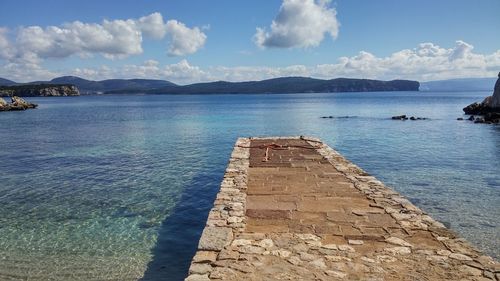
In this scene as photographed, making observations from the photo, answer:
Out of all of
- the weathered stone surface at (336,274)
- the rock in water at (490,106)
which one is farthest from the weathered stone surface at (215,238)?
the rock in water at (490,106)

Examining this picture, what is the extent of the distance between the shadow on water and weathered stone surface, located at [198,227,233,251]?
1.64 meters

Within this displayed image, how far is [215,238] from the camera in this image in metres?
7.85

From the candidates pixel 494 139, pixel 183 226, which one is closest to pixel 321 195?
pixel 183 226

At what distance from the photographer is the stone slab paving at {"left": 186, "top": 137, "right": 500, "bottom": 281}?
6484 millimetres

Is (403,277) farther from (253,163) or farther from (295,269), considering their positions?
(253,163)

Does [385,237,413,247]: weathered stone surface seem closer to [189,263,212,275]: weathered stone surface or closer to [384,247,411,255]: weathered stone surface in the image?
[384,247,411,255]: weathered stone surface

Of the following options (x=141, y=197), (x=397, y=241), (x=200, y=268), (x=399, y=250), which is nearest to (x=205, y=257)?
(x=200, y=268)

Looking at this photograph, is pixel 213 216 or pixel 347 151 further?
pixel 347 151

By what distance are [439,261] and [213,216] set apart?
4825mm

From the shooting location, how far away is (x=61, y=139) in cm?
3519

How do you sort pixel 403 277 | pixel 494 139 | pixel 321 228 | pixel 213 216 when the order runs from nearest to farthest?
pixel 403 277
pixel 321 228
pixel 213 216
pixel 494 139

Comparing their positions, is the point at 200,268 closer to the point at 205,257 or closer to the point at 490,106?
the point at 205,257

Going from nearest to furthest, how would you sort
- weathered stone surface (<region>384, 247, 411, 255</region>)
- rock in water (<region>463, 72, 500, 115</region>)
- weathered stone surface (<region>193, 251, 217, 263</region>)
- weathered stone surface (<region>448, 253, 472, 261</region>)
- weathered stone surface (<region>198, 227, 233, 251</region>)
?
1. weathered stone surface (<region>448, 253, 472, 261</region>)
2. weathered stone surface (<region>193, 251, 217, 263</region>)
3. weathered stone surface (<region>384, 247, 411, 255</region>)
4. weathered stone surface (<region>198, 227, 233, 251</region>)
5. rock in water (<region>463, 72, 500, 115</region>)

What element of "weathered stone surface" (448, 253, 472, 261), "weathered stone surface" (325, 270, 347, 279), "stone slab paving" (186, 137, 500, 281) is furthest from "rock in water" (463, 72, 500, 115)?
"weathered stone surface" (325, 270, 347, 279)
